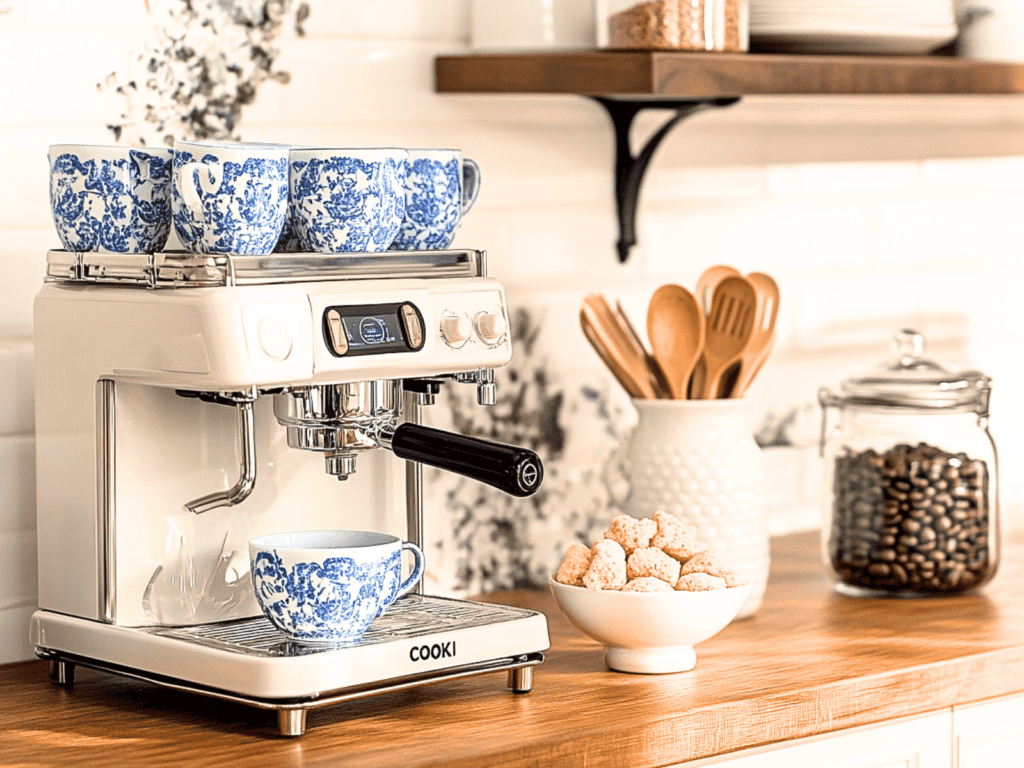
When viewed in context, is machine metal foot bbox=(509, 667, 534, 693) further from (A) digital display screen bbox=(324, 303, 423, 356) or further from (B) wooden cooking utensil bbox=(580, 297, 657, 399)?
(B) wooden cooking utensil bbox=(580, 297, 657, 399)

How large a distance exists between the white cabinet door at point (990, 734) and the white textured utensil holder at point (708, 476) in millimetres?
→ 250

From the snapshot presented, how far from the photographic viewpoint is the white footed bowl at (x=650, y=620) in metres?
1.42

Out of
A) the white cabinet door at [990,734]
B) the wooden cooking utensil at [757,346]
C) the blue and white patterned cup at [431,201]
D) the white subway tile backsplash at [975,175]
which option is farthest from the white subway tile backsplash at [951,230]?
the blue and white patterned cup at [431,201]

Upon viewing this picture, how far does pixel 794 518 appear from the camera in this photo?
2170mm

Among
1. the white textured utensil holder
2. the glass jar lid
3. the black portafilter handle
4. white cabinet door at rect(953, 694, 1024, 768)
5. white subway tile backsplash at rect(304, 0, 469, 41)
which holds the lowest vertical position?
white cabinet door at rect(953, 694, 1024, 768)

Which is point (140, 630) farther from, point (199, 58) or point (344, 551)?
point (199, 58)

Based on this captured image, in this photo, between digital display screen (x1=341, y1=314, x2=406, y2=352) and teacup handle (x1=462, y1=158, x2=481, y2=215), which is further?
teacup handle (x1=462, y1=158, x2=481, y2=215)

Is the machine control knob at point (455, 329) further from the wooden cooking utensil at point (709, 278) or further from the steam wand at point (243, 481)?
the wooden cooking utensil at point (709, 278)

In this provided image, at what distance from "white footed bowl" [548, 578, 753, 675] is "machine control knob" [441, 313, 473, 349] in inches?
9.5

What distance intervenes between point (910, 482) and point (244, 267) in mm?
823

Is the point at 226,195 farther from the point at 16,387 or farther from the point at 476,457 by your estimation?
the point at 16,387

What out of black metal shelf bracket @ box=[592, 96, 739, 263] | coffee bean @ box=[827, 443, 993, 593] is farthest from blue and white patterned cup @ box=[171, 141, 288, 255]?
coffee bean @ box=[827, 443, 993, 593]

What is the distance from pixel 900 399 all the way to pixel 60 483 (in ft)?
2.92

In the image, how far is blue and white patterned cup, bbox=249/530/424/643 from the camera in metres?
1.29
